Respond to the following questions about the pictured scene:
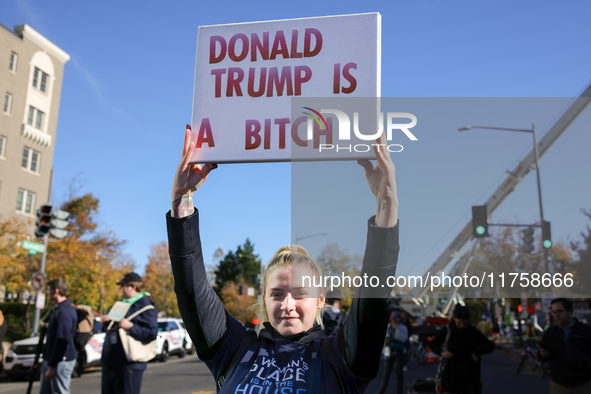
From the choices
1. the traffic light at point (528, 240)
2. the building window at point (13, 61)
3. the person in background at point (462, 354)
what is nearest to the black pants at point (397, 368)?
the person in background at point (462, 354)

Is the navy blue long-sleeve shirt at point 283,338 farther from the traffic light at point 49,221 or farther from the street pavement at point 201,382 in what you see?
the traffic light at point 49,221

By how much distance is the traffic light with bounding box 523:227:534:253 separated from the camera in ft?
9.00

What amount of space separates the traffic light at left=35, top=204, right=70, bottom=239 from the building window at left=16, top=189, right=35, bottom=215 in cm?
2477

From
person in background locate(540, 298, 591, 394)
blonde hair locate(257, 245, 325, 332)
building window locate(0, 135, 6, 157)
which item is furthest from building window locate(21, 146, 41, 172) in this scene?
blonde hair locate(257, 245, 325, 332)

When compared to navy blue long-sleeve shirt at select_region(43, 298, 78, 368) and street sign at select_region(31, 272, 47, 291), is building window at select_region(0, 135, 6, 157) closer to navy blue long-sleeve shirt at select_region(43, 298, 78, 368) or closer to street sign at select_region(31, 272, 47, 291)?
street sign at select_region(31, 272, 47, 291)

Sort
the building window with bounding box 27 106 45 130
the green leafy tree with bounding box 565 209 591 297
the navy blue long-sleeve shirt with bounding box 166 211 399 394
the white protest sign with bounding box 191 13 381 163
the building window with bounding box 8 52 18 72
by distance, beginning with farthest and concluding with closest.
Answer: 1. the building window with bounding box 27 106 45 130
2. the building window with bounding box 8 52 18 72
3. the green leafy tree with bounding box 565 209 591 297
4. the white protest sign with bounding box 191 13 381 163
5. the navy blue long-sleeve shirt with bounding box 166 211 399 394

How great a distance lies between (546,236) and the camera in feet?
8.75

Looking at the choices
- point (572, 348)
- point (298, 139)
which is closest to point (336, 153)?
point (298, 139)

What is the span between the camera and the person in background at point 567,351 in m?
5.22

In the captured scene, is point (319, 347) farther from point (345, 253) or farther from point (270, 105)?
point (270, 105)

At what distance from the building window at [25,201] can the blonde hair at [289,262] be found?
128 feet

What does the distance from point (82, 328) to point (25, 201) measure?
33.8 metres

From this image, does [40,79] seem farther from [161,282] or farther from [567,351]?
[567,351]

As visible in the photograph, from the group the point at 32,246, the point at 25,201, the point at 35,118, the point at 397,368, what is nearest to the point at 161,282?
the point at 25,201
